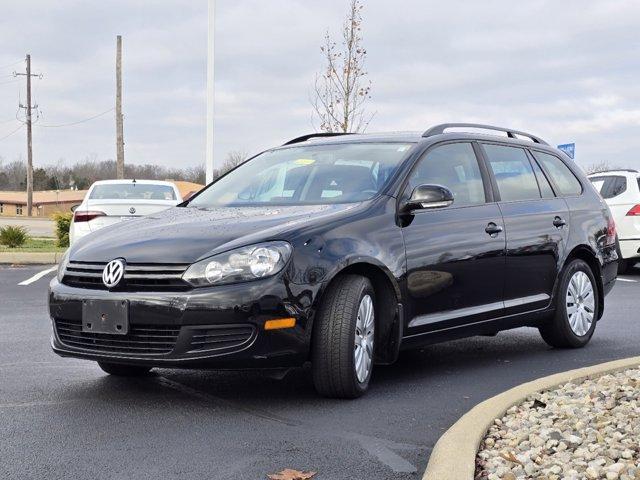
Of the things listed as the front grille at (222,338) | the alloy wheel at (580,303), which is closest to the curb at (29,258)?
the alloy wheel at (580,303)

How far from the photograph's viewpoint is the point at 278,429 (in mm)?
5062

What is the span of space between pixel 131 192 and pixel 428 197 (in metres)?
10.2

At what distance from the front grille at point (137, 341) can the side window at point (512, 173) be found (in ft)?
9.82

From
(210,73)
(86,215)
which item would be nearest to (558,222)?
(86,215)

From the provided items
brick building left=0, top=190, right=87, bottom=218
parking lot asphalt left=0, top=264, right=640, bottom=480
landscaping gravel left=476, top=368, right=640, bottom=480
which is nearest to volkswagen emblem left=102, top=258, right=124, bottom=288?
parking lot asphalt left=0, top=264, right=640, bottom=480

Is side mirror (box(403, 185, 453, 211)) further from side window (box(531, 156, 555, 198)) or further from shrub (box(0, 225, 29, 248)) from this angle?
shrub (box(0, 225, 29, 248))

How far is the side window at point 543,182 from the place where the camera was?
7.85 metres

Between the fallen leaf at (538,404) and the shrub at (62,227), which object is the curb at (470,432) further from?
the shrub at (62,227)

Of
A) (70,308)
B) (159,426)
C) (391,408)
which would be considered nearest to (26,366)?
(70,308)

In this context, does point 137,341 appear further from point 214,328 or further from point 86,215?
point 86,215

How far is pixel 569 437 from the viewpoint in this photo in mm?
4344

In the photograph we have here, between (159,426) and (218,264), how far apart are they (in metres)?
0.91

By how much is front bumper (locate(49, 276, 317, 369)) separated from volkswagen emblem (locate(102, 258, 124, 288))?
0.20 ft

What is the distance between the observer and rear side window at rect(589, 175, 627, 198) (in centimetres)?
1566
